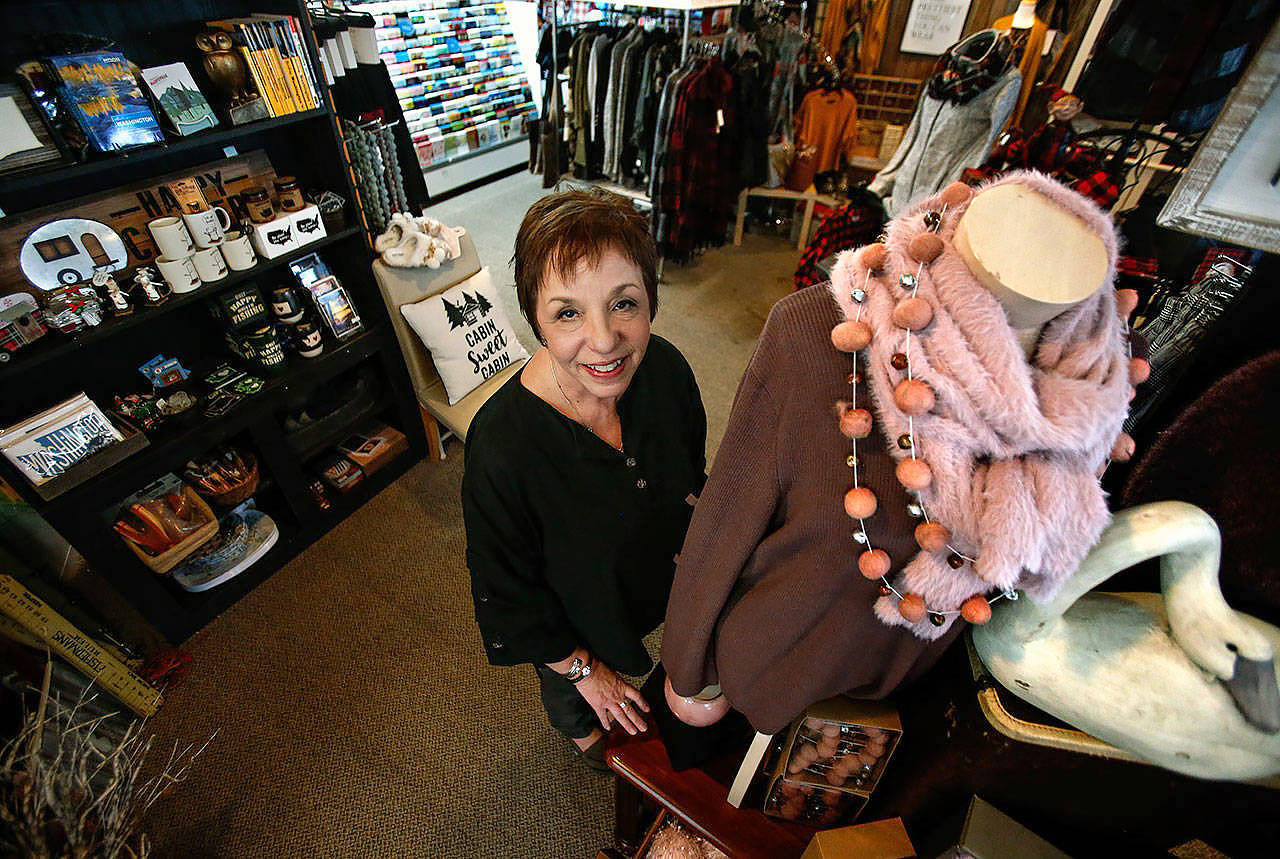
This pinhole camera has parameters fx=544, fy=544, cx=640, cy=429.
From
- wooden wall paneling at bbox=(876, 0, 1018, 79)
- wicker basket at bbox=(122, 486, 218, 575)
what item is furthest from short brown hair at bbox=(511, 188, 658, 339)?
wooden wall paneling at bbox=(876, 0, 1018, 79)

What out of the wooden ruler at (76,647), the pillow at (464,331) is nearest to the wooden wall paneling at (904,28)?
the pillow at (464,331)

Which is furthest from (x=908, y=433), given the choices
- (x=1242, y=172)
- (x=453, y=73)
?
(x=453, y=73)

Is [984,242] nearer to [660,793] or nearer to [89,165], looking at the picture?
[660,793]

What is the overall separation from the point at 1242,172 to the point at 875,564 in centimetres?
50

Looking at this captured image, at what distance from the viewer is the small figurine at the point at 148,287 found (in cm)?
154

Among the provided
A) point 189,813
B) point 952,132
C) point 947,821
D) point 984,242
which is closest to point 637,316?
point 984,242

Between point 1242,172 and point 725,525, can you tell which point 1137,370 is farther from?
point 725,525

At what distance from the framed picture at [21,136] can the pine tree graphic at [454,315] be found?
1.01 metres

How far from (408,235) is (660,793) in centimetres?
191

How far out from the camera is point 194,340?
188 cm

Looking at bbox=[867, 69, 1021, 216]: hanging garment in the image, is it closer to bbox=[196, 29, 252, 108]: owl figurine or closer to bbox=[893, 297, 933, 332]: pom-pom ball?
bbox=[893, 297, 933, 332]: pom-pom ball

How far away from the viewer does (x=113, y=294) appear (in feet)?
4.92

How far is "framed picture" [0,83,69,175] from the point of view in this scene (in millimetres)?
1201

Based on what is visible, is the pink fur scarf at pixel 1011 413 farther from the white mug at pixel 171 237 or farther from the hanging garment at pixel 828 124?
the hanging garment at pixel 828 124
